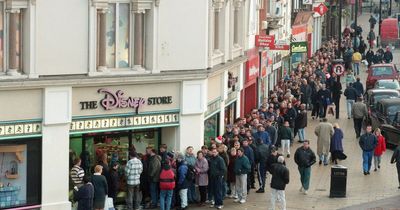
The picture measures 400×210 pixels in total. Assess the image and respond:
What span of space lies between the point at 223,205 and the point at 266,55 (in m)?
17.2

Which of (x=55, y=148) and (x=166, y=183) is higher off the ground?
(x=55, y=148)

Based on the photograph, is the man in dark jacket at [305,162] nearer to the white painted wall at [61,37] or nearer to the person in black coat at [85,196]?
the white painted wall at [61,37]

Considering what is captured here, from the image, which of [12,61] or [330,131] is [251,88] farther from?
[12,61]

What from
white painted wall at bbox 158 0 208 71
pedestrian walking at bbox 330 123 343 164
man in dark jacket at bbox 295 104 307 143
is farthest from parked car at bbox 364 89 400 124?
white painted wall at bbox 158 0 208 71

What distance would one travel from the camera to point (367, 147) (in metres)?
32.0

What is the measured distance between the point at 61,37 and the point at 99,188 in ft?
11.6

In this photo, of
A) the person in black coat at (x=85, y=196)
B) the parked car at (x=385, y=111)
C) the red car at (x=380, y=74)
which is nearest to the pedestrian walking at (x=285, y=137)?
the parked car at (x=385, y=111)

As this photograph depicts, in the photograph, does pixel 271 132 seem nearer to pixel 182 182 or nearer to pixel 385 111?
pixel 182 182

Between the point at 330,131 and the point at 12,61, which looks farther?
the point at 330,131

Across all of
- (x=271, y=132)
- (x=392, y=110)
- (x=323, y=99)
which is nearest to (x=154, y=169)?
(x=271, y=132)

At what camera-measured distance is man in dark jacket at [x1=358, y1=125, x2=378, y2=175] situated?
32.0 meters

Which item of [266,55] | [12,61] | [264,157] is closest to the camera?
[12,61]

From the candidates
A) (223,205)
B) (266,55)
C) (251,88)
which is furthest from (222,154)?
(266,55)

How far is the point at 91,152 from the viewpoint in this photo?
2681 cm
